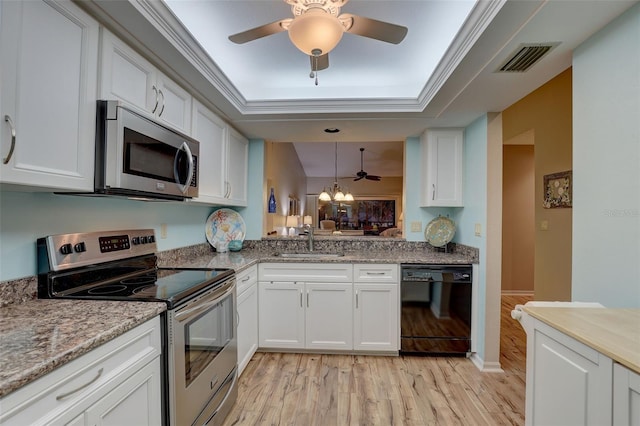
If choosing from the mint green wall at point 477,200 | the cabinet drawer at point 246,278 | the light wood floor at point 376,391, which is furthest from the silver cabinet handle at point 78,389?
the mint green wall at point 477,200

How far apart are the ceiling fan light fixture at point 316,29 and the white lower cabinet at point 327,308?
188cm

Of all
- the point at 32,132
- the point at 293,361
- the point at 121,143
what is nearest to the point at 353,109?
the point at 121,143

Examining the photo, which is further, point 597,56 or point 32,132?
point 597,56

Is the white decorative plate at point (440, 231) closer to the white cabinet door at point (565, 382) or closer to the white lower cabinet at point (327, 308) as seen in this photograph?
the white lower cabinet at point (327, 308)

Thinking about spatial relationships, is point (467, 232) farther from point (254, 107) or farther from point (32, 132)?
point (32, 132)

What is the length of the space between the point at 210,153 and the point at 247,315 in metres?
1.36

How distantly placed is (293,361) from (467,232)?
78.3 inches

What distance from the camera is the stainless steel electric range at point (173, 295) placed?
1.35 m

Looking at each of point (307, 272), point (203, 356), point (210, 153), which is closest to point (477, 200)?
point (307, 272)

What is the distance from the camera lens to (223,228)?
3.17 m

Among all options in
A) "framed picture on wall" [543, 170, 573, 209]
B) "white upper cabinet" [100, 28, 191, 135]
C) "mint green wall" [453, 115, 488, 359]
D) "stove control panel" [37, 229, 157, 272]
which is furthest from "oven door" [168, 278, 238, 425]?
"framed picture on wall" [543, 170, 573, 209]

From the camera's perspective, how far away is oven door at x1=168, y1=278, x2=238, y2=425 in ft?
4.43

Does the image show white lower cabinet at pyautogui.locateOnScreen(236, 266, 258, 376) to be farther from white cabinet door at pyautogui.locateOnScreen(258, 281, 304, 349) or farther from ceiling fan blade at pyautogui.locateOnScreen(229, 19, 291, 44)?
ceiling fan blade at pyautogui.locateOnScreen(229, 19, 291, 44)

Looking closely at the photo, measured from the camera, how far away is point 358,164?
8.52 metres
